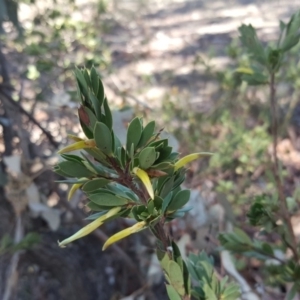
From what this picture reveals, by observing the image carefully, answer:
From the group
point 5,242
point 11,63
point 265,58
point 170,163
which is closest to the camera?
point 170,163

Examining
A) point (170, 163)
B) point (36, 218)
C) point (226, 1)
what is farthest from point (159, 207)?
point (226, 1)

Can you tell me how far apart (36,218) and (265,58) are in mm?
953

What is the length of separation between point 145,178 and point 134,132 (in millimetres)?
49

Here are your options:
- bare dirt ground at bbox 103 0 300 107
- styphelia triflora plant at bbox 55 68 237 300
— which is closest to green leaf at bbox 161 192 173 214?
styphelia triflora plant at bbox 55 68 237 300

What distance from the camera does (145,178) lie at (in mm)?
431

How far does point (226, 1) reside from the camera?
5.42 metres

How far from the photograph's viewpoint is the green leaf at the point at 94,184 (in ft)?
1.47

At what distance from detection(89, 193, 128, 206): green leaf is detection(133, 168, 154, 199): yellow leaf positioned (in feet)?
0.10

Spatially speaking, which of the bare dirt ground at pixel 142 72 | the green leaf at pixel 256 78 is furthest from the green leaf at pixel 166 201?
the bare dirt ground at pixel 142 72

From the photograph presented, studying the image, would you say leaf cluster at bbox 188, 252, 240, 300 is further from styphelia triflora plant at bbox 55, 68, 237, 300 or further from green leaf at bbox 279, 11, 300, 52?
green leaf at bbox 279, 11, 300, 52

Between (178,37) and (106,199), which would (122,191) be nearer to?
(106,199)

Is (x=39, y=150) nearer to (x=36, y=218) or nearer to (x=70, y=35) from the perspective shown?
(x=36, y=218)

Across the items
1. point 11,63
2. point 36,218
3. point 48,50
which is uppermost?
point 11,63

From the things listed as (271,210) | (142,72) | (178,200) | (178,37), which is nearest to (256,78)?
(271,210)
